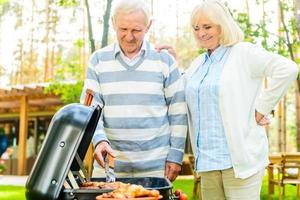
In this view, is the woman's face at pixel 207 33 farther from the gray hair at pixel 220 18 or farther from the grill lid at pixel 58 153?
the grill lid at pixel 58 153

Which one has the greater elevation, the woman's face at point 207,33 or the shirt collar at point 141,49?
the woman's face at point 207,33

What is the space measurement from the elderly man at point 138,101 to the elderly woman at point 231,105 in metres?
0.10

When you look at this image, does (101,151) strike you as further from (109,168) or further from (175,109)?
(175,109)

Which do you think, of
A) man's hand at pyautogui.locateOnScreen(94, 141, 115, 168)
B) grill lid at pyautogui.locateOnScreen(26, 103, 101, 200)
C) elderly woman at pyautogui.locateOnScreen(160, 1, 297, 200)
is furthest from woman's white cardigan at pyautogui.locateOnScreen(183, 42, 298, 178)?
grill lid at pyautogui.locateOnScreen(26, 103, 101, 200)

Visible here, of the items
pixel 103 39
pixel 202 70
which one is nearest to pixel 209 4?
pixel 202 70

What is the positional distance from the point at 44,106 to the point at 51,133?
56.5ft

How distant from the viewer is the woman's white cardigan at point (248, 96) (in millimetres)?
2168

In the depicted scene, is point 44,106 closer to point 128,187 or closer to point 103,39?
point 103,39

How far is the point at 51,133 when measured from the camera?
1705mm

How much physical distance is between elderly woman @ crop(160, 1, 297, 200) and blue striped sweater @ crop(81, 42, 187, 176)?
84 mm

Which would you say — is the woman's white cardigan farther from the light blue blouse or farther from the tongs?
the tongs

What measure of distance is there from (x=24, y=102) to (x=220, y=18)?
14284 millimetres

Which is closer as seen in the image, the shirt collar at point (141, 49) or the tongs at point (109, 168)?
the tongs at point (109, 168)

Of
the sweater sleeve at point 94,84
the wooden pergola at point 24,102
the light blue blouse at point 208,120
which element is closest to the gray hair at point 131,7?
the sweater sleeve at point 94,84
